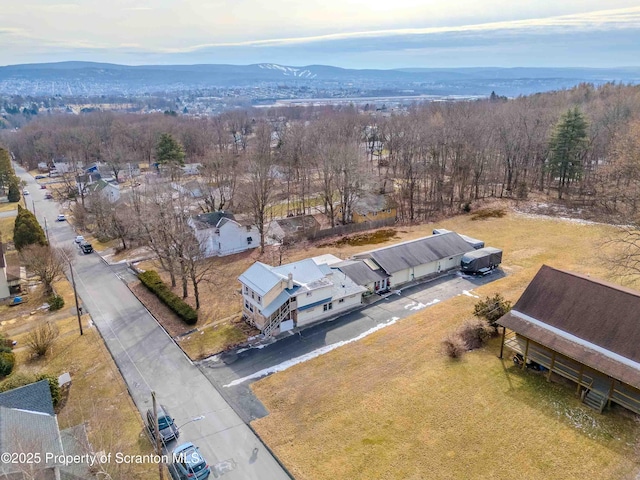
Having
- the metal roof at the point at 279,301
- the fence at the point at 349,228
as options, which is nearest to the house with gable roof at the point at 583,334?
the metal roof at the point at 279,301

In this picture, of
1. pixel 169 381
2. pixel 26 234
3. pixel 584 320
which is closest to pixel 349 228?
pixel 584 320

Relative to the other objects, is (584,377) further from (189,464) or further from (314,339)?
(189,464)

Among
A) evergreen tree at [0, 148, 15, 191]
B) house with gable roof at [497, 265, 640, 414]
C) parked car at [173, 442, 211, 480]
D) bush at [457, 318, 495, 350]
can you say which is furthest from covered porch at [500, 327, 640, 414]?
evergreen tree at [0, 148, 15, 191]

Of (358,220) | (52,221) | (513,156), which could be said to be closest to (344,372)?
(358,220)

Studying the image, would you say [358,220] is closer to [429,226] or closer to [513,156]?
[429,226]

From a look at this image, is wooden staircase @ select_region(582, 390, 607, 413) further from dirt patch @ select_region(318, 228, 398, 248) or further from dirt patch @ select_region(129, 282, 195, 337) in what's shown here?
dirt patch @ select_region(318, 228, 398, 248)

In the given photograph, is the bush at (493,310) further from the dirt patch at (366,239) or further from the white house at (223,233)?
the white house at (223,233)
